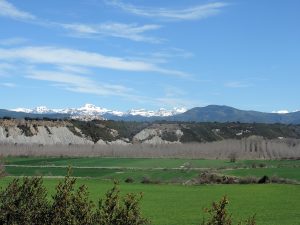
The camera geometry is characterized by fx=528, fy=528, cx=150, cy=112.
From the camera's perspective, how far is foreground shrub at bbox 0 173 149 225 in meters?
10.9

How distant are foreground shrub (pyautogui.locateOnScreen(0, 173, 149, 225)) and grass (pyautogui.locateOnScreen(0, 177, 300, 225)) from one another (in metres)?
23.5

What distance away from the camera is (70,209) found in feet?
37.6

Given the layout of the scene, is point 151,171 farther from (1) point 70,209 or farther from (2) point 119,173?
(1) point 70,209

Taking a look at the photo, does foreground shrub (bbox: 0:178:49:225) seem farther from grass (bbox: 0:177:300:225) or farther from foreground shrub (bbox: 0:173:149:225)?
grass (bbox: 0:177:300:225)

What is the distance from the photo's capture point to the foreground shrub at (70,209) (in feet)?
35.7

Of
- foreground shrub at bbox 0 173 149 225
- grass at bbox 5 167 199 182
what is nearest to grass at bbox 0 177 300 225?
grass at bbox 5 167 199 182

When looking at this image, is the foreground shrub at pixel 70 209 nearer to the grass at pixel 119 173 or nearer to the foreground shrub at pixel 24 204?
the foreground shrub at pixel 24 204

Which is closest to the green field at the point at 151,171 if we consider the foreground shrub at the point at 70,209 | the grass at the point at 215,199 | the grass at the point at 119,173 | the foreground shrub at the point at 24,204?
the grass at the point at 119,173

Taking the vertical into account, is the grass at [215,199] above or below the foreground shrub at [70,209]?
below

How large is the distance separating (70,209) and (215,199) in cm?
5310

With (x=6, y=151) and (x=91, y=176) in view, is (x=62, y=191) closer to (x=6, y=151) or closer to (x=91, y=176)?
(x=91, y=176)

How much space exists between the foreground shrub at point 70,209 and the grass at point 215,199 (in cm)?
2353

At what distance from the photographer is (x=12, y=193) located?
545 inches

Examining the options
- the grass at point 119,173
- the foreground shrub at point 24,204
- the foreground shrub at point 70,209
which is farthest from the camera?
Answer: the grass at point 119,173
